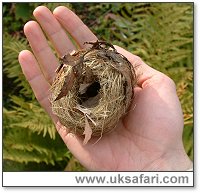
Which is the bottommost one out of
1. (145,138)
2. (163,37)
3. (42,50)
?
(145,138)

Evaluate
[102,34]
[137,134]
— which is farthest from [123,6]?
[137,134]

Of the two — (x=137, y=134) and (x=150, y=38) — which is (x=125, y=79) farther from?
(x=150, y=38)

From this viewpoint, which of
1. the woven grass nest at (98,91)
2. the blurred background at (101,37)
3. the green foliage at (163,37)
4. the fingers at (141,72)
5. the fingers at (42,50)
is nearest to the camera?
the woven grass nest at (98,91)

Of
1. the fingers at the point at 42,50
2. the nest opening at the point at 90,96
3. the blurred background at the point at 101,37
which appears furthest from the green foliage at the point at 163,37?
the nest opening at the point at 90,96

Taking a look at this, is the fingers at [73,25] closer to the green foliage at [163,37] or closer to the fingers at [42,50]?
the fingers at [42,50]

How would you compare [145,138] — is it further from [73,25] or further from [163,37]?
[163,37]

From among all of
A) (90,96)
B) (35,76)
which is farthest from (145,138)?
(35,76)

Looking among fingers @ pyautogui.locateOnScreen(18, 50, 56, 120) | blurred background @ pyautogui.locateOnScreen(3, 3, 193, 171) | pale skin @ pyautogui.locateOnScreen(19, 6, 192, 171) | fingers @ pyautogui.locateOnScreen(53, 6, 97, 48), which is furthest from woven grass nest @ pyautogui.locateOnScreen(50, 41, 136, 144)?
blurred background @ pyautogui.locateOnScreen(3, 3, 193, 171)
